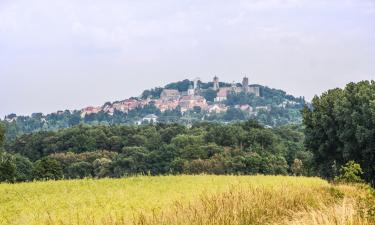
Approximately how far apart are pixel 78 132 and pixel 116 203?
94074 millimetres

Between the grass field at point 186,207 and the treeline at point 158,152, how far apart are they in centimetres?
3674

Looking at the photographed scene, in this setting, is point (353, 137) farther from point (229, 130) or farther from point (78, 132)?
point (78, 132)

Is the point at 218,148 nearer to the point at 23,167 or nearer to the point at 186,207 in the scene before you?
the point at 23,167

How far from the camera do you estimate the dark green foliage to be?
43562mm

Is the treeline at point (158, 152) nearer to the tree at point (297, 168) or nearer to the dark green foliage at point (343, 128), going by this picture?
the tree at point (297, 168)

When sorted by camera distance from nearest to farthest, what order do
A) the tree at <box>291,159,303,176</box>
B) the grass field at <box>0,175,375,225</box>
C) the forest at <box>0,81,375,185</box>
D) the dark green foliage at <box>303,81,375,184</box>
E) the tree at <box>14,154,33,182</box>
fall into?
the grass field at <box>0,175,375,225</box>
the dark green foliage at <box>303,81,375,184</box>
the forest at <box>0,81,375,185</box>
the tree at <box>14,154,33,182</box>
the tree at <box>291,159,303,176</box>

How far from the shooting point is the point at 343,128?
45969 millimetres

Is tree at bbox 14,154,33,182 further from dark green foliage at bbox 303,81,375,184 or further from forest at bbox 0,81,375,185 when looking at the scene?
dark green foliage at bbox 303,81,375,184

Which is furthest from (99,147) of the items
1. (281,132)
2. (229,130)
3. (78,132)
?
(281,132)

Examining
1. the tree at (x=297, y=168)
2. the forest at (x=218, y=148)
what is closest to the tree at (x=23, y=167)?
the forest at (x=218, y=148)

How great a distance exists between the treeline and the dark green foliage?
39.9 ft

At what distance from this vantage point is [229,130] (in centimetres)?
9456

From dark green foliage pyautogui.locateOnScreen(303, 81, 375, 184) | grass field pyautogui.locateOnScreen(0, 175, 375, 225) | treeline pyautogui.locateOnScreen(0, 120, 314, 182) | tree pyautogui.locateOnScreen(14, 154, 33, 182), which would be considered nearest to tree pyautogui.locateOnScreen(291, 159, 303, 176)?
treeline pyautogui.locateOnScreen(0, 120, 314, 182)

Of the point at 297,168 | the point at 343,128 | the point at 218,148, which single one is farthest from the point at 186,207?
the point at 218,148
